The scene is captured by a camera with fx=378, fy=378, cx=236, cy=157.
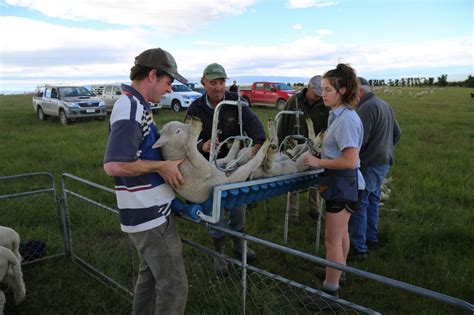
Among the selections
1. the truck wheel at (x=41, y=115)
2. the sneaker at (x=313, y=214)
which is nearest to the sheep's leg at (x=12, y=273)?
the sneaker at (x=313, y=214)

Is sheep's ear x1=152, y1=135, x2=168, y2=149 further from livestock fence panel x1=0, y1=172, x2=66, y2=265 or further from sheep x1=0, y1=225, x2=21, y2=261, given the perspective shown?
livestock fence panel x1=0, y1=172, x2=66, y2=265

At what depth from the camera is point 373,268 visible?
387cm

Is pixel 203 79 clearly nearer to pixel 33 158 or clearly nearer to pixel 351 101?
pixel 351 101

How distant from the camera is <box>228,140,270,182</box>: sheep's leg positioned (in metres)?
2.34

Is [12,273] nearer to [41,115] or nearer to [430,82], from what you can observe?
[41,115]

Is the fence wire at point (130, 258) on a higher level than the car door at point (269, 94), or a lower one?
lower

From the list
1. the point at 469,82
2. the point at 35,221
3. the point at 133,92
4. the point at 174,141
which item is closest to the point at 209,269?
the point at 174,141

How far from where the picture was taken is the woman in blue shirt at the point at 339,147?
2695mm

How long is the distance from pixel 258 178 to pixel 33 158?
8.08 meters

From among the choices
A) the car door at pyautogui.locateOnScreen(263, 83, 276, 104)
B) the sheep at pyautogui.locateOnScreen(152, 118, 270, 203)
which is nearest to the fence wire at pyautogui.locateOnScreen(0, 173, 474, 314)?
the sheep at pyautogui.locateOnScreen(152, 118, 270, 203)

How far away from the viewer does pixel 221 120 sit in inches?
140

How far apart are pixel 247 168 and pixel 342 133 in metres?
0.78

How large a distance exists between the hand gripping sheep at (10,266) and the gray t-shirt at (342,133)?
2686 millimetres

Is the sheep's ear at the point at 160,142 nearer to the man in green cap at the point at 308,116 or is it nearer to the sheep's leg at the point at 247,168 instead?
the sheep's leg at the point at 247,168
